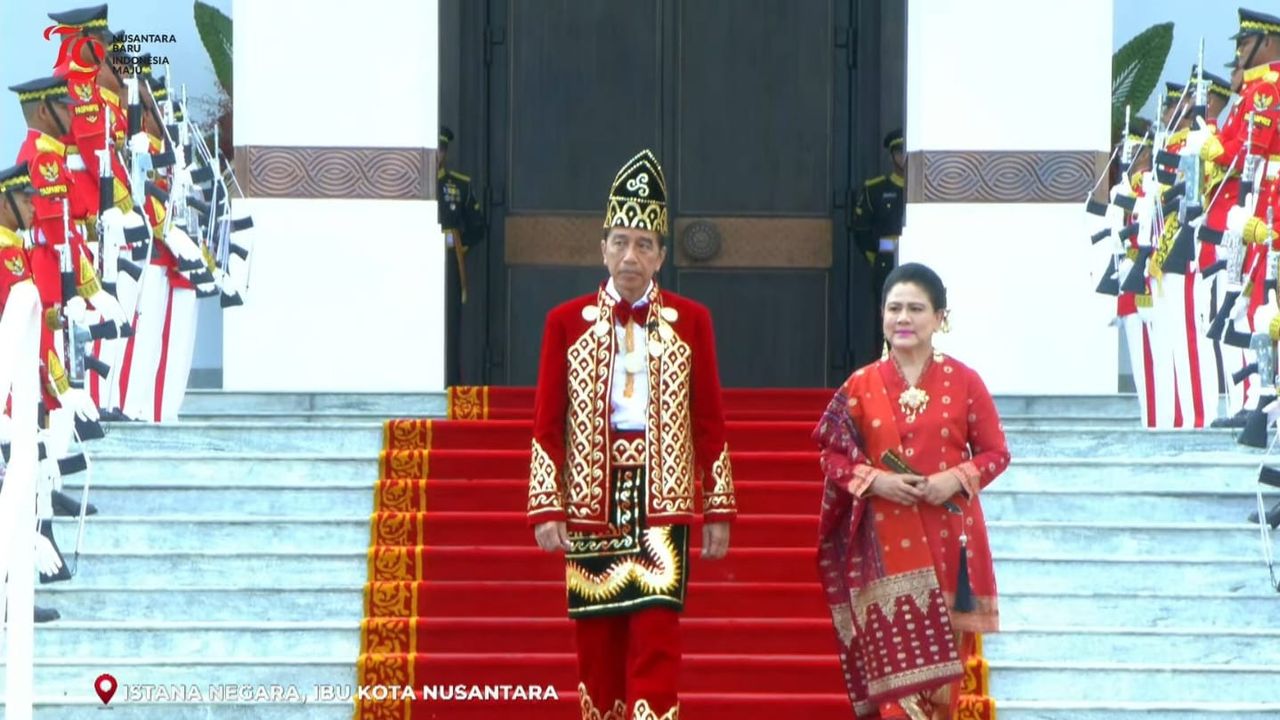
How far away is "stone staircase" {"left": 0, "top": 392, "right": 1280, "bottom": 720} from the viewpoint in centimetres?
761

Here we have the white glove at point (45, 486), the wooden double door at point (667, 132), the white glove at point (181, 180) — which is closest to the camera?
the white glove at point (45, 486)

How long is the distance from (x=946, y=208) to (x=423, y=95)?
8.61ft

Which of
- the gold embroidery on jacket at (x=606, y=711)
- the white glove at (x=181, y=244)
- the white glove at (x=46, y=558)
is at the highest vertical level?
the white glove at (x=181, y=244)

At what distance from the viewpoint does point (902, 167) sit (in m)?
11.6

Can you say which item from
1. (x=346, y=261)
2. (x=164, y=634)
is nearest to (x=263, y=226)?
(x=346, y=261)

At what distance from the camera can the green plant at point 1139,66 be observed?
41.1ft

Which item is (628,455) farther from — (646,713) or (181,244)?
(181,244)

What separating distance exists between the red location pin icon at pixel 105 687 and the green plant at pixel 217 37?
567cm

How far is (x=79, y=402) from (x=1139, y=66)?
655 centimetres

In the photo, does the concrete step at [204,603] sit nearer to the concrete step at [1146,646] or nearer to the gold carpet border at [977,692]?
the gold carpet border at [977,692]

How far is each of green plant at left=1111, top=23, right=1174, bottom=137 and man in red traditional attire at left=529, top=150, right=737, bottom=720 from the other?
22.2 ft

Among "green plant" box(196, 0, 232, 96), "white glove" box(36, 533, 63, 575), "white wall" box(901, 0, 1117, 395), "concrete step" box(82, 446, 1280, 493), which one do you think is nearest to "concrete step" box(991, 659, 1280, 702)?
"concrete step" box(82, 446, 1280, 493)

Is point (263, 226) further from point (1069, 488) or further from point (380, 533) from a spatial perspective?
point (1069, 488)

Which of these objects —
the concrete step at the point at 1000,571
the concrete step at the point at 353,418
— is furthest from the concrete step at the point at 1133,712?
the concrete step at the point at 353,418
